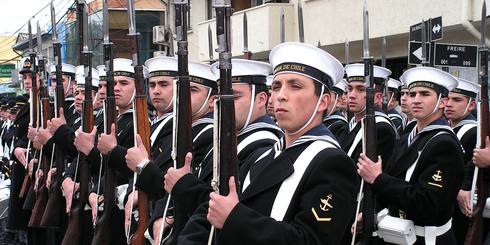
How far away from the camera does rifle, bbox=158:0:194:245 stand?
3.59 meters

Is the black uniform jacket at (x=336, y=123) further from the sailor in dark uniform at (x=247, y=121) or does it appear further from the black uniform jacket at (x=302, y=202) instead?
the black uniform jacket at (x=302, y=202)

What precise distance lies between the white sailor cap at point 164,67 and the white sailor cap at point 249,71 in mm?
997

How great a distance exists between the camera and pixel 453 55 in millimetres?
7586

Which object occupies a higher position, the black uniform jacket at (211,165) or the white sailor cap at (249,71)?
the white sailor cap at (249,71)

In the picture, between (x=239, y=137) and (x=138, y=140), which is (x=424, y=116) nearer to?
(x=239, y=137)

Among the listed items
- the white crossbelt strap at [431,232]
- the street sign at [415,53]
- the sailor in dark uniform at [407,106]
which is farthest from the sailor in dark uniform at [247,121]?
the street sign at [415,53]

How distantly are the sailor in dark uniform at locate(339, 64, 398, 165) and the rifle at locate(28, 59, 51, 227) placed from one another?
2919 millimetres

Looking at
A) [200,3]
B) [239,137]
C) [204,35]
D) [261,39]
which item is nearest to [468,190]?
[239,137]

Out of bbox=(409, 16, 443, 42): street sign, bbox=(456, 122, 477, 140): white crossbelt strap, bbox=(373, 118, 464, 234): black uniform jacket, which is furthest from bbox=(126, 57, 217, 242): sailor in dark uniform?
bbox=(409, 16, 443, 42): street sign

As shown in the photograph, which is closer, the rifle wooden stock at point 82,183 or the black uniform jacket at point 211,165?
the black uniform jacket at point 211,165

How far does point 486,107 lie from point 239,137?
8.17ft

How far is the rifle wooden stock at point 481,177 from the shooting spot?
16.3 ft

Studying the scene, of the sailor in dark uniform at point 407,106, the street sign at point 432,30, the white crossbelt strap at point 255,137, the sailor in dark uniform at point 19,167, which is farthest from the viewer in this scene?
the sailor in dark uniform at point 19,167

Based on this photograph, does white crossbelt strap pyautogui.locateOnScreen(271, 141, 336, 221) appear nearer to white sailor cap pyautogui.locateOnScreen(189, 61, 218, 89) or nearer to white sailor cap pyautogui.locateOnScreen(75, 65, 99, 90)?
white sailor cap pyautogui.locateOnScreen(189, 61, 218, 89)
